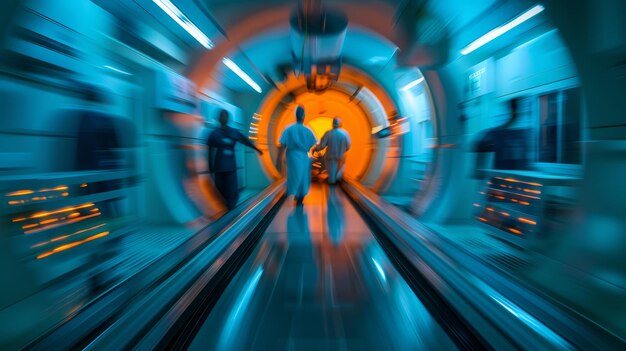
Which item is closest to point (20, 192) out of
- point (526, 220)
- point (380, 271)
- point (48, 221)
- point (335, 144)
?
Result: point (48, 221)

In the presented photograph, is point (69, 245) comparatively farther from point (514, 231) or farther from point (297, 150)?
point (297, 150)

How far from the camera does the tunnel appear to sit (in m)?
2.33

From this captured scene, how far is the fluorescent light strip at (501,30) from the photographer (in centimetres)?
324

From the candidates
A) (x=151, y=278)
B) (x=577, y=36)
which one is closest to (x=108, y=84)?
(x=151, y=278)

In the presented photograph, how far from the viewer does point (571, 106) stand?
3.46m

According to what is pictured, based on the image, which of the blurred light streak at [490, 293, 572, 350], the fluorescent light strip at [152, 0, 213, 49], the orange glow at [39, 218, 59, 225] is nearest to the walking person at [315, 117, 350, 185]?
the fluorescent light strip at [152, 0, 213, 49]

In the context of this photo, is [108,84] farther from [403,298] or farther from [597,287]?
[597,287]

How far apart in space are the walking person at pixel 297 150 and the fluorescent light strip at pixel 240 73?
5.02 feet

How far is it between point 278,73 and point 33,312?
7838mm

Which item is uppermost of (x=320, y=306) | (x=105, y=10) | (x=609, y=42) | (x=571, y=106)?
(x=105, y=10)

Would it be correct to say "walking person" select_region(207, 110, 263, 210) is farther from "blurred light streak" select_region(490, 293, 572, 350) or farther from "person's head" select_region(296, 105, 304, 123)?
"blurred light streak" select_region(490, 293, 572, 350)

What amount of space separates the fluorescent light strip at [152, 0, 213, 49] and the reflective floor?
3.15m

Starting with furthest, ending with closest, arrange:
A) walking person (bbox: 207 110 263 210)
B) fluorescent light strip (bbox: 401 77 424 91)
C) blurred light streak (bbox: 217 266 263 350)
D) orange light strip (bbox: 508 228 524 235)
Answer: fluorescent light strip (bbox: 401 77 424 91) → walking person (bbox: 207 110 263 210) → orange light strip (bbox: 508 228 524 235) → blurred light streak (bbox: 217 266 263 350)

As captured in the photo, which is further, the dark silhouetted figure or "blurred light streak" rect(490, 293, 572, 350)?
the dark silhouetted figure
